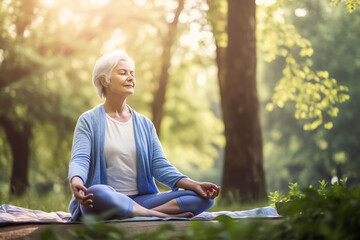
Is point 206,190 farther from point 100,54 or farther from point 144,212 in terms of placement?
point 100,54

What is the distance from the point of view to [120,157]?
4.39 m

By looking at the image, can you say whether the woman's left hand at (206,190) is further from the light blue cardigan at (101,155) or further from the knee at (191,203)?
the light blue cardigan at (101,155)

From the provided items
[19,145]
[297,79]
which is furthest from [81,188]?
[19,145]

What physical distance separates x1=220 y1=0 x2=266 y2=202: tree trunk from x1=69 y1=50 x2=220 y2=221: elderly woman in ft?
9.96

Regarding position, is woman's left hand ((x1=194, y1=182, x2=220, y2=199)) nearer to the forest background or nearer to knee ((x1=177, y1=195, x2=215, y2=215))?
knee ((x1=177, y1=195, x2=215, y2=215))

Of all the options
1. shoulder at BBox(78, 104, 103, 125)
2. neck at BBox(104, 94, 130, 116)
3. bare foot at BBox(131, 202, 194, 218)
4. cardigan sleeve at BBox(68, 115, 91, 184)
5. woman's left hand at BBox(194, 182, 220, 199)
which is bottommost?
bare foot at BBox(131, 202, 194, 218)

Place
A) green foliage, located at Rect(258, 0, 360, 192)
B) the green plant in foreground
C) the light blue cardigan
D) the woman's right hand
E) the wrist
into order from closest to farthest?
the green plant in foreground < the woman's right hand < the light blue cardigan < the wrist < green foliage, located at Rect(258, 0, 360, 192)

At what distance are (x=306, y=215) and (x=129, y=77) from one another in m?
2.61

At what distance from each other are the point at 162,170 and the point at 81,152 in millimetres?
841

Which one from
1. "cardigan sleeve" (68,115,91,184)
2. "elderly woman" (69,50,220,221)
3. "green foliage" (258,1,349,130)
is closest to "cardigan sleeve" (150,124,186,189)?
"elderly woman" (69,50,220,221)

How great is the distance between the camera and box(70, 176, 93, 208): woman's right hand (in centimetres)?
362

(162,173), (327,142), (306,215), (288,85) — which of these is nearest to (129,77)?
(162,173)

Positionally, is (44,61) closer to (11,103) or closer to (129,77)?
(11,103)

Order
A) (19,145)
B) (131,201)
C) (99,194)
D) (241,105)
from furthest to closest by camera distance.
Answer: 1. (19,145)
2. (241,105)
3. (131,201)
4. (99,194)
